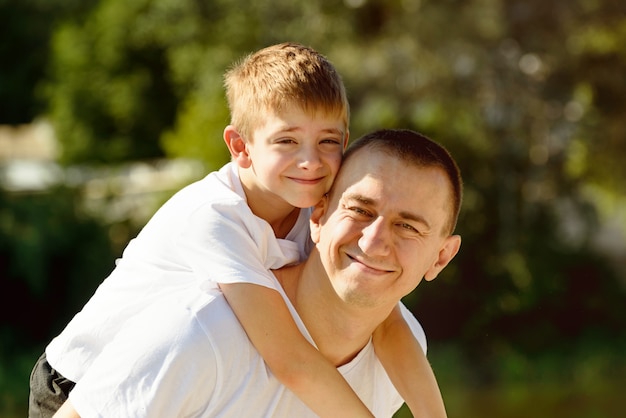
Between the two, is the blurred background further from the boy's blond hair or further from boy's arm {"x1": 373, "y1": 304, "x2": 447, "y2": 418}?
the boy's blond hair

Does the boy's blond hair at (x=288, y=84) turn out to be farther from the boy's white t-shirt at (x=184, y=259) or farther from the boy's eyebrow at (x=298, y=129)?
the boy's white t-shirt at (x=184, y=259)

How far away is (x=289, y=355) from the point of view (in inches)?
89.7

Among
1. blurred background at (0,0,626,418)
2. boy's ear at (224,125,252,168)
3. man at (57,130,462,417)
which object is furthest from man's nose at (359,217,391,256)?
blurred background at (0,0,626,418)

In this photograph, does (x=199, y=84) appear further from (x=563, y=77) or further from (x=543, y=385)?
(x=543, y=385)

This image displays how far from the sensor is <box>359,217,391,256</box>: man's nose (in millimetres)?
2209

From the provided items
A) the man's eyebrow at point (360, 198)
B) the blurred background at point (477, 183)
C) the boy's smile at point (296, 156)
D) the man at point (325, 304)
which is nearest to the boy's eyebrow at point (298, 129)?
Answer: the boy's smile at point (296, 156)

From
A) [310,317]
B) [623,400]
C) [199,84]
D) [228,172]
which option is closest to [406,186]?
[310,317]

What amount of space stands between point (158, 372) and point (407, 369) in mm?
683

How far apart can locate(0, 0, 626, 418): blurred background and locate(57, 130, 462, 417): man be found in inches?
398

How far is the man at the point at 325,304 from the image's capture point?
2.11 meters

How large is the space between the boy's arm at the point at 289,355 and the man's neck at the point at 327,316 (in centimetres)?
4

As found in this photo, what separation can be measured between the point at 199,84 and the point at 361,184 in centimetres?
1235

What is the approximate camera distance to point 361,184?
229 cm

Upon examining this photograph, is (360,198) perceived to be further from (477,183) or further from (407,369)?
(477,183)
